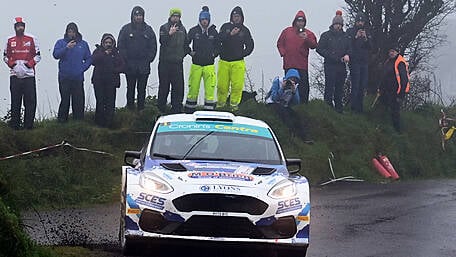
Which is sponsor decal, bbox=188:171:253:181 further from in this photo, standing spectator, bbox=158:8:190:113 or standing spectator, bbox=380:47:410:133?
standing spectator, bbox=380:47:410:133

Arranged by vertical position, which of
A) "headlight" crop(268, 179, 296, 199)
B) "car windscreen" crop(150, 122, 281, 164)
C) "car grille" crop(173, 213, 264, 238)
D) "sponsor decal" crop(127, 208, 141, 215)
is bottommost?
"car grille" crop(173, 213, 264, 238)

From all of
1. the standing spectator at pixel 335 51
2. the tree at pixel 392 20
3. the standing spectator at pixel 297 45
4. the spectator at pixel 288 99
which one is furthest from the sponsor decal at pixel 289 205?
the tree at pixel 392 20

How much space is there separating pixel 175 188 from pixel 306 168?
10.7 meters

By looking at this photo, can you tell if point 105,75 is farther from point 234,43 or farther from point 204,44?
point 234,43

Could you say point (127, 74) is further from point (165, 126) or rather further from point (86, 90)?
point (165, 126)

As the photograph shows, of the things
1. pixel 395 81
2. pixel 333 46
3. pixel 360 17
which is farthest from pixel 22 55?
pixel 360 17

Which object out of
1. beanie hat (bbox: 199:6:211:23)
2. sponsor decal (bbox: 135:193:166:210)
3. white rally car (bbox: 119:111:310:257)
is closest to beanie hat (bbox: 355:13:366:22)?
beanie hat (bbox: 199:6:211:23)

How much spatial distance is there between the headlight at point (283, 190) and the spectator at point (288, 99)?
1040cm

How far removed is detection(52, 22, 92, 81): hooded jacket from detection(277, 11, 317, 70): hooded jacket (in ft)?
17.1

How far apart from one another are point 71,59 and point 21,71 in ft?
3.68

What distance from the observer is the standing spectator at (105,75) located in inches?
706

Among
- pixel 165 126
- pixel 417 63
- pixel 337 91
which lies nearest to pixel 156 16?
pixel 337 91

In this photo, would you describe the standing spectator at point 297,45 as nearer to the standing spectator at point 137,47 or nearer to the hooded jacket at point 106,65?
the standing spectator at point 137,47

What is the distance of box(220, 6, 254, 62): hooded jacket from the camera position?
19.8 metres
